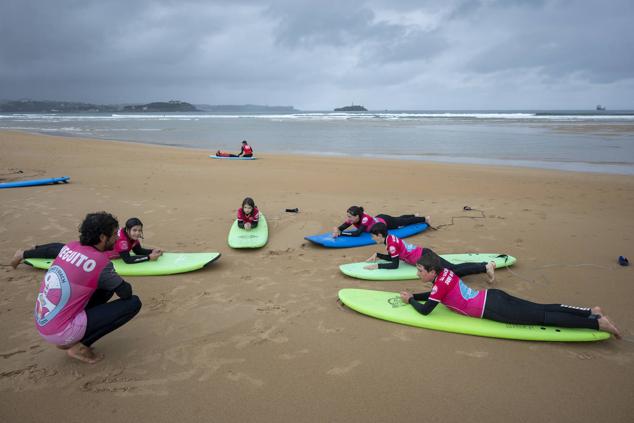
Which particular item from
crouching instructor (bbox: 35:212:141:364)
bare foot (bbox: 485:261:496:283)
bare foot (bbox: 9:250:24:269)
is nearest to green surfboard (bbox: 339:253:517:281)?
bare foot (bbox: 485:261:496:283)

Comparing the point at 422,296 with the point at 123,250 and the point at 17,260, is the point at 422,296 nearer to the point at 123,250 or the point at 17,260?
the point at 123,250

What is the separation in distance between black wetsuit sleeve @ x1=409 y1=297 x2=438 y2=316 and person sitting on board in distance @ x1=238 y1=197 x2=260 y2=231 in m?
3.83

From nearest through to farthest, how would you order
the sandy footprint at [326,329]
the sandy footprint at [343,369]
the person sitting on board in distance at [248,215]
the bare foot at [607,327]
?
the sandy footprint at [343,369], the bare foot at [607,327], the sandy footprint at [326,329], the person sitting on board in distance at [248,215]

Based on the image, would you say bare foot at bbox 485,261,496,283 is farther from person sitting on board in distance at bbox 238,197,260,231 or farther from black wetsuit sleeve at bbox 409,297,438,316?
person sitting on board in distance at bbox 238,197,260,231

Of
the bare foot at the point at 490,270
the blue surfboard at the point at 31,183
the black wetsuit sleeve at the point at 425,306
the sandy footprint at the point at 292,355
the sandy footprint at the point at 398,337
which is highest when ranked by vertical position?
the blue surfboard at the point at 31,183

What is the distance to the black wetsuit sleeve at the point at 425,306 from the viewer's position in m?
4.06

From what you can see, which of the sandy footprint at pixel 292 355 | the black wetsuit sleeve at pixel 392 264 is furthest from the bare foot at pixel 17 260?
the black wetsuit sleeve at pixel 392 264

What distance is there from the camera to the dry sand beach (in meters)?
3.01

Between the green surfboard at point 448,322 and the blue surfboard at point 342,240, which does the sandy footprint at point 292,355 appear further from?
the blue surfboard at point 342,240

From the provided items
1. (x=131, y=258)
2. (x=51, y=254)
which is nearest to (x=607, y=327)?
(x=131, y=258)

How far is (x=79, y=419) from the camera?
112 inches

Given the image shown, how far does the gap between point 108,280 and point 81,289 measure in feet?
0.65

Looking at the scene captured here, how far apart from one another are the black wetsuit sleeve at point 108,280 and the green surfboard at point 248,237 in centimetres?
325

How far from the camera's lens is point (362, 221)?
21.7 feet
